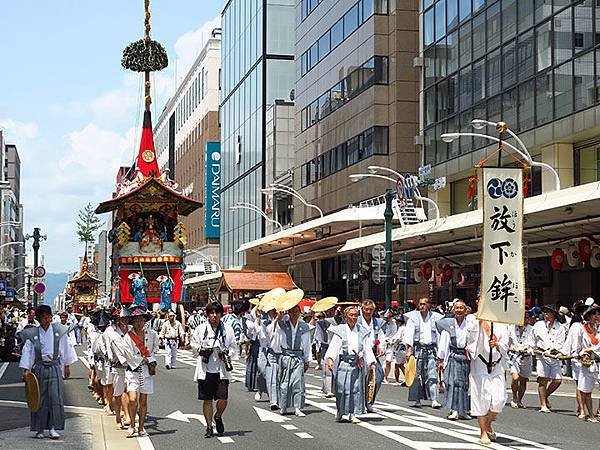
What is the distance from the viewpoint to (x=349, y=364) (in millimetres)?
15922

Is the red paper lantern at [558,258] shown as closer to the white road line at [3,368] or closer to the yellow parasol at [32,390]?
the white road line at [3,368]

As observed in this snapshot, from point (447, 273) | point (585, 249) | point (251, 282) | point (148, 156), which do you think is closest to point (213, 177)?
point (148, 156)

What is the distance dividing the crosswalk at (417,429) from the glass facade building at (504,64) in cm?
1660

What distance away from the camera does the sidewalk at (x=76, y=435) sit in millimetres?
13268

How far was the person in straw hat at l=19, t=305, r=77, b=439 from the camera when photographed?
14.0m

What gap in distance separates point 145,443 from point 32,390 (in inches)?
61.0

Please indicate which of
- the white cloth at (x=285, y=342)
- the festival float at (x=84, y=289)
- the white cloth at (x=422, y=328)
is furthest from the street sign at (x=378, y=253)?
the festival float at (x=84, y=289)

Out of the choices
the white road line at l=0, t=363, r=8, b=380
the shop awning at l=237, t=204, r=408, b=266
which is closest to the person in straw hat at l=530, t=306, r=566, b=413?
the white road line at l=0, t=363, r=8, b=380

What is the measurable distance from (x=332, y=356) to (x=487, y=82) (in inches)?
994

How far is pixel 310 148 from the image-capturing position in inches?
2415

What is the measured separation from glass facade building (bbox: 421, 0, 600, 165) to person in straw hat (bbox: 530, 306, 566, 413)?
13.8m

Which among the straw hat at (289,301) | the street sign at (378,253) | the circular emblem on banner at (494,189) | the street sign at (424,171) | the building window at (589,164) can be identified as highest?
the street sign at (424,171)

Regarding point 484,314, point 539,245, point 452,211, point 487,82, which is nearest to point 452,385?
point 484,314

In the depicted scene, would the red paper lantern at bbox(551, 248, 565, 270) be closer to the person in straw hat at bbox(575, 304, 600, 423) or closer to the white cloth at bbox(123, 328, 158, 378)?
the person in straw hat at bbox(575, 304, 600, 423)
